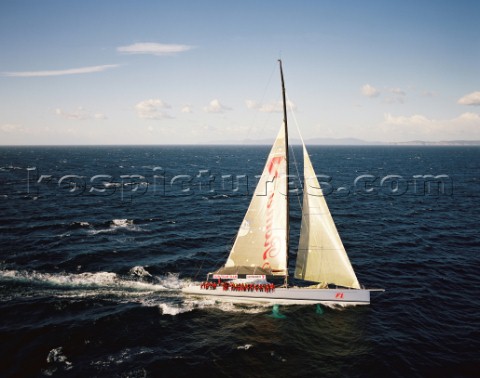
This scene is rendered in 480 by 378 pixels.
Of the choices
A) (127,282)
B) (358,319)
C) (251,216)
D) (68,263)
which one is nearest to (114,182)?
(68,263)

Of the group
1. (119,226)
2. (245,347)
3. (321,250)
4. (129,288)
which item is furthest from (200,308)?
(119,226)

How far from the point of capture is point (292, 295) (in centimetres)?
3003

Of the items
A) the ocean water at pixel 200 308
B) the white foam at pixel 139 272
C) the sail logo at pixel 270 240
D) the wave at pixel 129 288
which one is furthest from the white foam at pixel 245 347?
the white foam at pixel 139 272

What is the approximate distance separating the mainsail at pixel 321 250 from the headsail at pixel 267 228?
6.50 feet

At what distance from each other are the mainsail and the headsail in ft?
6.50

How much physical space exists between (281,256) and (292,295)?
3589mm

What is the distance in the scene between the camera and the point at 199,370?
22.6m

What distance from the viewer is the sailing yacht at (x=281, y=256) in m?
29.4

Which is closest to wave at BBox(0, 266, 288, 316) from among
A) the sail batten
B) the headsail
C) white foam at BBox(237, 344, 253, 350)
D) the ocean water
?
the ocean water

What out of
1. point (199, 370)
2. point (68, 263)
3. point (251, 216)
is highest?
point (251, 216)

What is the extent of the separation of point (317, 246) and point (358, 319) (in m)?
6.95

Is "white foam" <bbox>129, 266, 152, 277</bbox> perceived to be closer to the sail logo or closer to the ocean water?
the ocean water

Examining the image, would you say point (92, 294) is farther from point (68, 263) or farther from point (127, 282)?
point (68, 263)

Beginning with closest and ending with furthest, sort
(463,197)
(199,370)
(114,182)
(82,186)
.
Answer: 1. (199,370)
2. (463,197)
3. (82,186)
4. (114,182)
